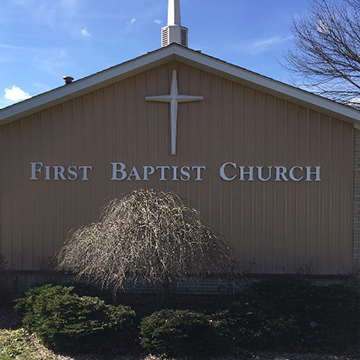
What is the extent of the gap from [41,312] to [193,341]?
2308 mm

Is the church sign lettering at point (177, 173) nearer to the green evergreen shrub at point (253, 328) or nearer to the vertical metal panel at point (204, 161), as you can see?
the vertical metal panel at point (204, 161)

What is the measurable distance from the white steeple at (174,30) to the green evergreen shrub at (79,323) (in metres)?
6.59

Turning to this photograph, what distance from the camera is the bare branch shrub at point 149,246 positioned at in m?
5.62

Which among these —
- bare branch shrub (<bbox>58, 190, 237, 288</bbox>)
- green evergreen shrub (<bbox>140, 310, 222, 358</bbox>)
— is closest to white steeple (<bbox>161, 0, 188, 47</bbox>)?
bare branch shrub (<bbox>58, 190, 237, 288</bbox>)

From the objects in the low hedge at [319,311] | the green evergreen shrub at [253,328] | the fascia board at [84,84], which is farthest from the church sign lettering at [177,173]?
the green evergreen shrub at [253,328]

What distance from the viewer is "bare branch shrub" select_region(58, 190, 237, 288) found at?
562cm

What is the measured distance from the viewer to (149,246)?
5.64m

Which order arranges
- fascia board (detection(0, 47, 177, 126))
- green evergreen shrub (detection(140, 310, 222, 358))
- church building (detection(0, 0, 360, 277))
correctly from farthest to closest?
church building (detection(0, 0, 360, 277)), fascia board (detection(0, 47, 177, 126)), green evergreen shrub (detection(140, 310, 222, 358))

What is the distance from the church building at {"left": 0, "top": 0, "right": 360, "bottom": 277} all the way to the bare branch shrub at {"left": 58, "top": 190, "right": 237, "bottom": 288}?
5.46ft

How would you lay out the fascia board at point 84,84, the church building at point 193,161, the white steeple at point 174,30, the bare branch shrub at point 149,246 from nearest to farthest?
1. the bare branch shrub at point 149,246
2. the fascia board at point 84,84
3. the church building at point 193,161
4. the white steeple at point 174,30

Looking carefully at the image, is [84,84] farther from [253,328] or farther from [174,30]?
[253,328]

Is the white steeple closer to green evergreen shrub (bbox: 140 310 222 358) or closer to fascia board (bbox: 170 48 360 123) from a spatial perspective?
fascia board (bbox: 170 48 360 123)

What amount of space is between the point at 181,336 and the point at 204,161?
3815 mm

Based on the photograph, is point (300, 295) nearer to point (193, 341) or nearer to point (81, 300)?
point (193, 341)
